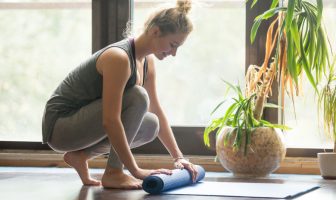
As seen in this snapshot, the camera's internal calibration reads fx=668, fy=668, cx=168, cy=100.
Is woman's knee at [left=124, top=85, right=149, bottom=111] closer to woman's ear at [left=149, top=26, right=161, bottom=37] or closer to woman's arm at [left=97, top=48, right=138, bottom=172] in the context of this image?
woman's arm at [left=97, top=48, right=138, bottom=172]

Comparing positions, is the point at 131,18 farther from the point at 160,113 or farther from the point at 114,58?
the point at 114,58

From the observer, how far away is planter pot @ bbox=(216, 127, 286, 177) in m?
3.49

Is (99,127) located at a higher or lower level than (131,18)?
lower

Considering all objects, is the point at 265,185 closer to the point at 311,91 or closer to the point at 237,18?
the point at 311,91

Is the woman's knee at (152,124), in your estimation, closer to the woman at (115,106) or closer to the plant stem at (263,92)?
the woman at (115,106)

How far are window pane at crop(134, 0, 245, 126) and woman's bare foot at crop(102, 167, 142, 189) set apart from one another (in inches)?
57.5

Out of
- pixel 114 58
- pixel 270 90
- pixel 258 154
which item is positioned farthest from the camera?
pixel 270 90

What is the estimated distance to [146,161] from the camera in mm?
4004

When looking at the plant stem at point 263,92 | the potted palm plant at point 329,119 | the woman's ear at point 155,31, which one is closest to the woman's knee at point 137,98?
the woman's ear at point 155,31

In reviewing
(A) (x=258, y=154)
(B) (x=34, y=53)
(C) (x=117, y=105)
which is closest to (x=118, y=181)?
(C) (x=117, y=105)

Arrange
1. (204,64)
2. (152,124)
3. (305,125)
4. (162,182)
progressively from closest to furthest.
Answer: (162,182) < (152,124) < (305,125) < (204,64)

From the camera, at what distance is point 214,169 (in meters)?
3.93

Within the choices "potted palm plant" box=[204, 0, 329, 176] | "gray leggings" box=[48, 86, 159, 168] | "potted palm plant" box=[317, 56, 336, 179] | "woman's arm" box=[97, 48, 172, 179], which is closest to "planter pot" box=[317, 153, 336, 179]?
"potted palm plant" box=[317, 56, 336, 179]

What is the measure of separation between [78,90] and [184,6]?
→ 22.4 inches
